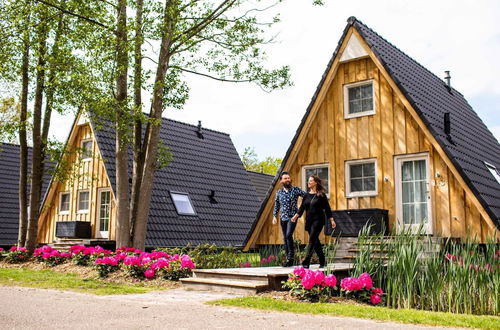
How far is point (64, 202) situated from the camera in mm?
21312

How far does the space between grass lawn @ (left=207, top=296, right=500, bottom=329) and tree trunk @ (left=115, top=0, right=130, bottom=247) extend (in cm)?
678

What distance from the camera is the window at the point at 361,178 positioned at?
1333 cm

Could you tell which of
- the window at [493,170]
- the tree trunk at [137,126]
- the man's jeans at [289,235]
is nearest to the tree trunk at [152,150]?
the tree trunk at [137,126]

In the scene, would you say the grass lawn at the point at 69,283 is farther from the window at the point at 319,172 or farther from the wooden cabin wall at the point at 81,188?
the wooden cabin wall at the point at 81,188

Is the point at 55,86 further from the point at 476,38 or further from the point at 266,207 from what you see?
the point at 476,38

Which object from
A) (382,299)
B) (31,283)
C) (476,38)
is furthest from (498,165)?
(31,283)

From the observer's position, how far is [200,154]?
912 inches

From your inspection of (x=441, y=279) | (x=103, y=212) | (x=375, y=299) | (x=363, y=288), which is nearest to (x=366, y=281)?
(x=363, y=288)

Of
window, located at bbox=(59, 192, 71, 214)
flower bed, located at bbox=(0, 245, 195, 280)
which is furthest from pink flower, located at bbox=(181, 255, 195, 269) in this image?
window, located at bbox=(59, 192, 71, 214)

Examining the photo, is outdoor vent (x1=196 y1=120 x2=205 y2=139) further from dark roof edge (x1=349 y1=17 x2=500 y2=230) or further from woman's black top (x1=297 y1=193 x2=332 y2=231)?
woman's black top (x1=297 y1=193 x2=332 y2=231)

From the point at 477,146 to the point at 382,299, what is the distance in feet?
28.4

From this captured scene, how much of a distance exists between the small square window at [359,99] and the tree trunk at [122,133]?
232 inches

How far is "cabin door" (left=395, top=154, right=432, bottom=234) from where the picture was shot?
1240cm

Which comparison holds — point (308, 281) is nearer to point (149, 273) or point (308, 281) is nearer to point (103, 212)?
point (149, 273)
